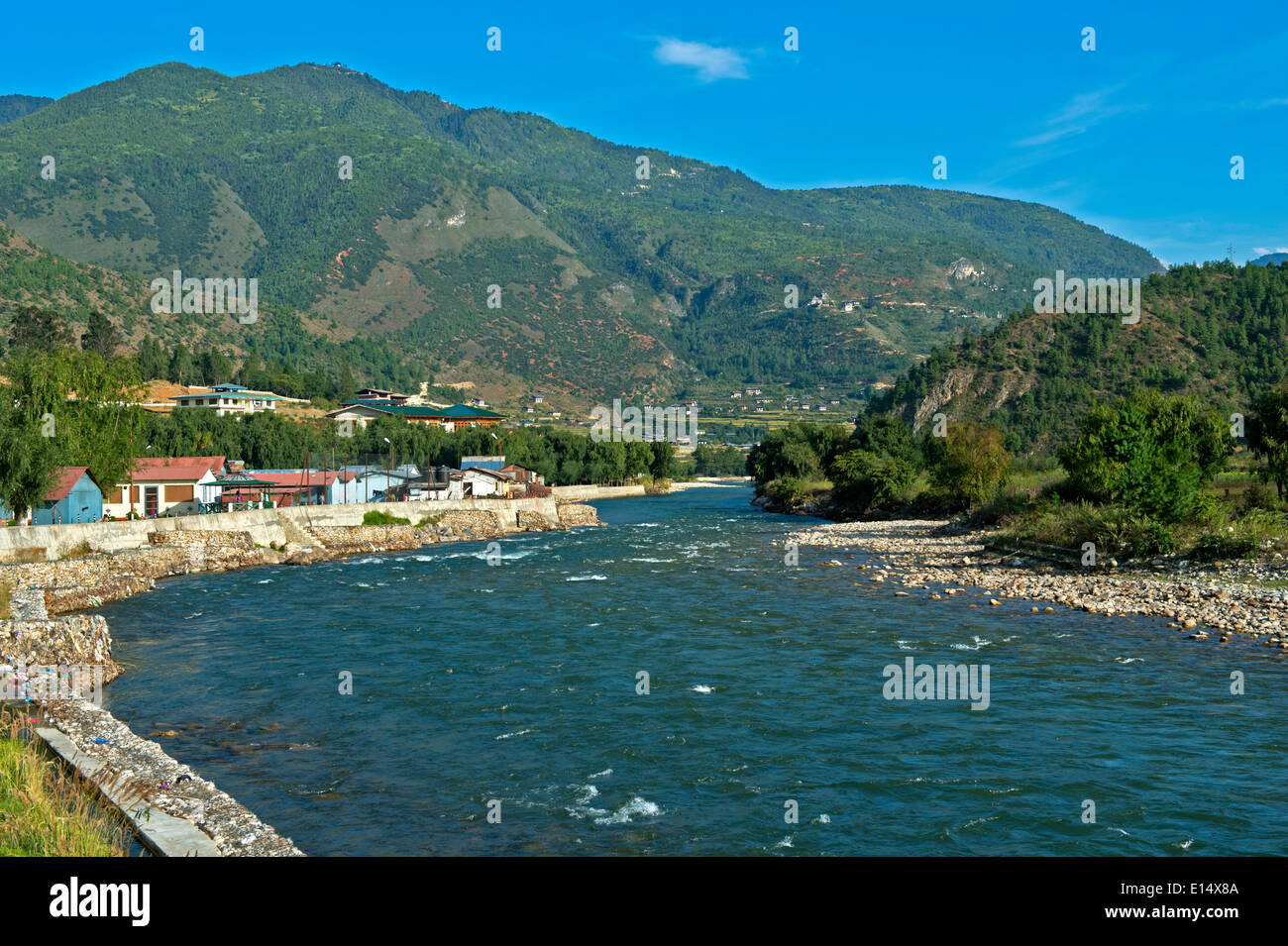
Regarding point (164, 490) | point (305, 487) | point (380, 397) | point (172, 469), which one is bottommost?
point (305, 487)

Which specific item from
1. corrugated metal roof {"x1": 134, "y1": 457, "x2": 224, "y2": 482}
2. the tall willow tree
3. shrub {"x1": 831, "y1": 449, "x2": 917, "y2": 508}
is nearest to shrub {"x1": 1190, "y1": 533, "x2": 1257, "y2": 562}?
shrub {"x1": 831, "y1": 449, "x2": 917, "y2": 508}

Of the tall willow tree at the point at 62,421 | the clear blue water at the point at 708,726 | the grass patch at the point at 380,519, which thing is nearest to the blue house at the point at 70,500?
the tall willow tree at the point at 62,421

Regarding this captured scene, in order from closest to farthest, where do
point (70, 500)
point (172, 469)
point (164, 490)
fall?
1. point (70, 500)
2. point (164, 490)
3. point (172, 469)

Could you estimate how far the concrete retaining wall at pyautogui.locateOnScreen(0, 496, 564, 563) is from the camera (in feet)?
139

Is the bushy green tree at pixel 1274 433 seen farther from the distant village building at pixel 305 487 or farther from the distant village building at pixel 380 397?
the distant village building at pixel 380 397

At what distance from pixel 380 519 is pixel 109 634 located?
40.8 metres

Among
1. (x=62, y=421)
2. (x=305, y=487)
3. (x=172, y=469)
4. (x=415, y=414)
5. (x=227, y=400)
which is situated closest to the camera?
(x=62, y=421)

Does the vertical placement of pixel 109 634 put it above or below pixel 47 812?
below

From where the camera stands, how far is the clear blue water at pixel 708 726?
14.5m

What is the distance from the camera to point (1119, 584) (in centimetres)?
3819

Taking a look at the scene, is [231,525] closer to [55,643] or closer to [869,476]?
[55,643]

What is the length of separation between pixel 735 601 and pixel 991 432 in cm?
4533

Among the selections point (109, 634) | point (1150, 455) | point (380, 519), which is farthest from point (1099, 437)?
point (109, 634)

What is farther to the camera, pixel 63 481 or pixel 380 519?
pixel 380 519
